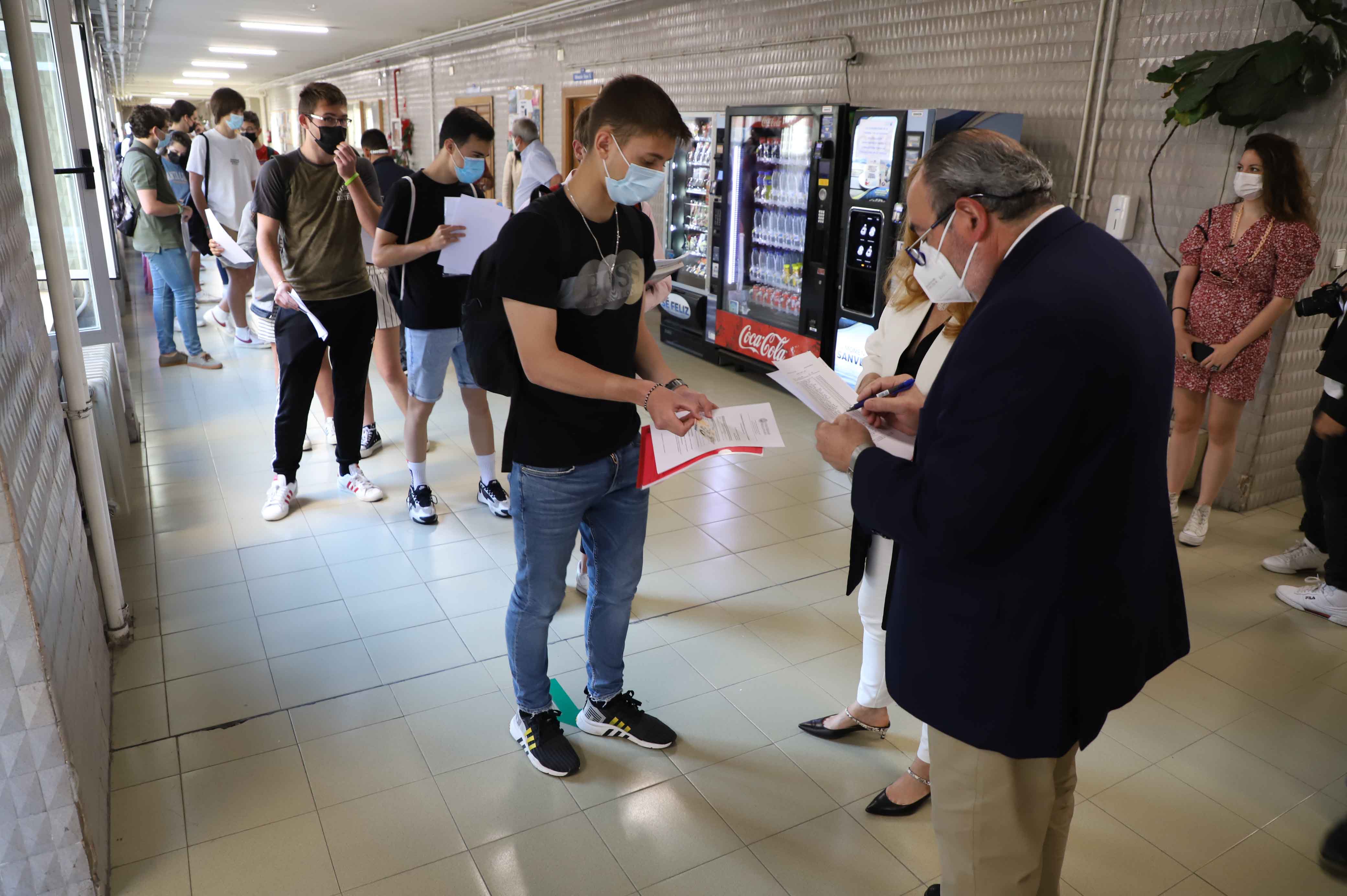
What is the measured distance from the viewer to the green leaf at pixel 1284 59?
3.57 metres

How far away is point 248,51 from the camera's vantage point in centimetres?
1477

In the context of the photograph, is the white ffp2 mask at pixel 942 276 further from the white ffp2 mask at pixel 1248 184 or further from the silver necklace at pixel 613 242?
the white ffp2 mask at pixel 1248 184

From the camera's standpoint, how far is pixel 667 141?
1986 millimetres

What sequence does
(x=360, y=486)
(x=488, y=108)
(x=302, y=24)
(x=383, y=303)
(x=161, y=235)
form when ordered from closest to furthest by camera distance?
(x=360, y=486)
(x=383, y=303)
(x=161, y=235)
(x=302, y=24)
(x=488, y=108)

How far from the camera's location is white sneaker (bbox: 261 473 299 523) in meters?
3.93

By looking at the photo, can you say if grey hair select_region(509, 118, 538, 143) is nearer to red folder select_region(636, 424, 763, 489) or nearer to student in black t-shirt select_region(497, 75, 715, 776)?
student in black t-shirt select_region(497, 75, 715, 776)

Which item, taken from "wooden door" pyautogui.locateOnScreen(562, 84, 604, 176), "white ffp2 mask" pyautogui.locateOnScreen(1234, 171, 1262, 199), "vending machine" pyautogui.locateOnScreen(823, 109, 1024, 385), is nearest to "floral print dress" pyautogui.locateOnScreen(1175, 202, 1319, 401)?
"white ffp2 mask" pyautogui.locateOnScreen(1234, 171, 1262, 199)

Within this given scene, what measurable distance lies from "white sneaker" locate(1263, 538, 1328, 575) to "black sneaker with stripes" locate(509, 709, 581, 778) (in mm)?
3234

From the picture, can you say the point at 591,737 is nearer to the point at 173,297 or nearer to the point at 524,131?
the point at 524,131

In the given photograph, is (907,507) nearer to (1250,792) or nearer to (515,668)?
(515,668)

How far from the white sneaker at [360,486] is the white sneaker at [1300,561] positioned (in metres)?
4.08

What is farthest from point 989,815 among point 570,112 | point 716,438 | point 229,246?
point 570,112

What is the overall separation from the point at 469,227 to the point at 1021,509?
2775 millimetres

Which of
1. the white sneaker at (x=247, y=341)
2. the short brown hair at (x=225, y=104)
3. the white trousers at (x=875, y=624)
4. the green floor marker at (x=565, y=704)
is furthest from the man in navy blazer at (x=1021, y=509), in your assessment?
the white sneaker at (x=247, y=341)
